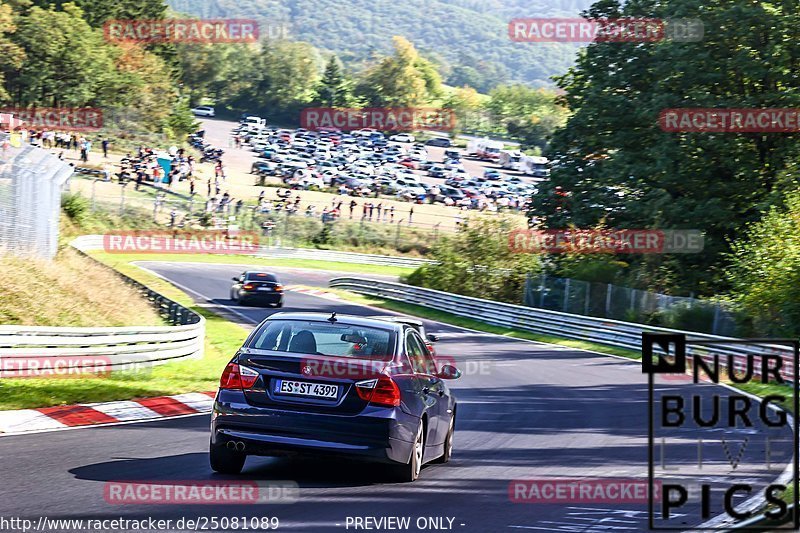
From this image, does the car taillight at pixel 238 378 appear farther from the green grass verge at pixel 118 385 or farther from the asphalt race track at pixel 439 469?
the green grass verge at pixel 118 385

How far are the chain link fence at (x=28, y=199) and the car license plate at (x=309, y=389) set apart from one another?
13.5 metres

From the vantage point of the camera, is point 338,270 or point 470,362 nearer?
point 470,362

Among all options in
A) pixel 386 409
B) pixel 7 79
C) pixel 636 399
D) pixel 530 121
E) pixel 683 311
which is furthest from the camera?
pixel 530 121

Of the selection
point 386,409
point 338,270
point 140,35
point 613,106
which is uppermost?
point 140,35

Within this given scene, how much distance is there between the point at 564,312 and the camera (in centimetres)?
4006

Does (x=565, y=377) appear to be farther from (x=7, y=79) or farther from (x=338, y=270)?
(x=7, y=79)

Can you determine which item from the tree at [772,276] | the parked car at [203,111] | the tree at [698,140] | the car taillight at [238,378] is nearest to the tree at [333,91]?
the parked car at [203,111]

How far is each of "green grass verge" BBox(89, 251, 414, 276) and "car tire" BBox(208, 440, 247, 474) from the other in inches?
1754

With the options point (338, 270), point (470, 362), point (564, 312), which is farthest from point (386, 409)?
point (338, 270)

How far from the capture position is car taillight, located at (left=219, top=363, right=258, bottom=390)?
9.35m

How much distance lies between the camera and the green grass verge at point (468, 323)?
3328cm

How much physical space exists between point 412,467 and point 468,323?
102 feet

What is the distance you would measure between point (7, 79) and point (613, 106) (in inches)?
2386

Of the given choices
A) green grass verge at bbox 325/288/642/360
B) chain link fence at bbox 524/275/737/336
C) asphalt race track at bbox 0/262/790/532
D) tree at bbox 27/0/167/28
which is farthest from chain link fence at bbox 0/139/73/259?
tree at bbox 27/0/167/28
